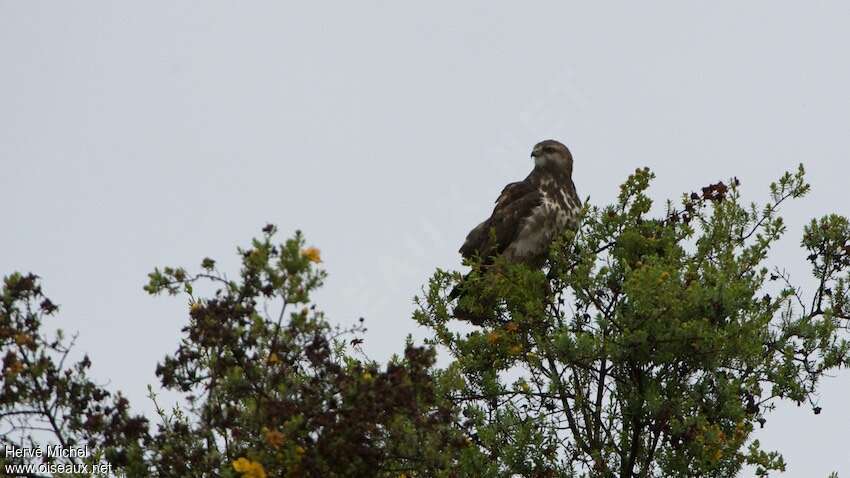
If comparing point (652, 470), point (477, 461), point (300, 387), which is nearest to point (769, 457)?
point (652, 470)

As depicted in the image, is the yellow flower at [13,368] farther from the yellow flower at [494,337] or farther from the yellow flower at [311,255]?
the yellow flower at [494,337]

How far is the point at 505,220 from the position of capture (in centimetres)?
1255

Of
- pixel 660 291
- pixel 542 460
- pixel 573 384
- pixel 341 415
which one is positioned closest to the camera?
pixel 341 415

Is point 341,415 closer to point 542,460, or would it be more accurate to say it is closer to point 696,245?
point 542,460

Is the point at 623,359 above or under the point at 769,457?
above

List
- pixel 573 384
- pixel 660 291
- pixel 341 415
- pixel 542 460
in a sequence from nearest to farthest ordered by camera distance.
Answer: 1. pixel 341 415
2. pixel 660 291
3. pixel 542 460
4. pixel 573 384

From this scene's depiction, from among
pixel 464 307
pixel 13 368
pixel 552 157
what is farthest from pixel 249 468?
pixel 552 157

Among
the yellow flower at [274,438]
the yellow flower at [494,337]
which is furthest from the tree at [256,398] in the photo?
the yellow flower at [494,337]

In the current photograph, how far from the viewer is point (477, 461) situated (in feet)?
28.3

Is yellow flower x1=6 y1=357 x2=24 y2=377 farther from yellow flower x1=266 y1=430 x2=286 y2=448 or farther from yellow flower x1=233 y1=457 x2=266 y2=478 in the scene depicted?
yellow flower x1=266 y1=430 x2=286 y2=448

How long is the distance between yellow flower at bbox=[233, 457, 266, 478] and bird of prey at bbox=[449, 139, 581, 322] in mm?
6161

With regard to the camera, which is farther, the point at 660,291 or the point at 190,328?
the point at 660,291

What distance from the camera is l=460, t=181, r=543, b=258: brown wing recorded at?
1251 centimetres

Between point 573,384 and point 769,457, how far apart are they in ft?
5.20
